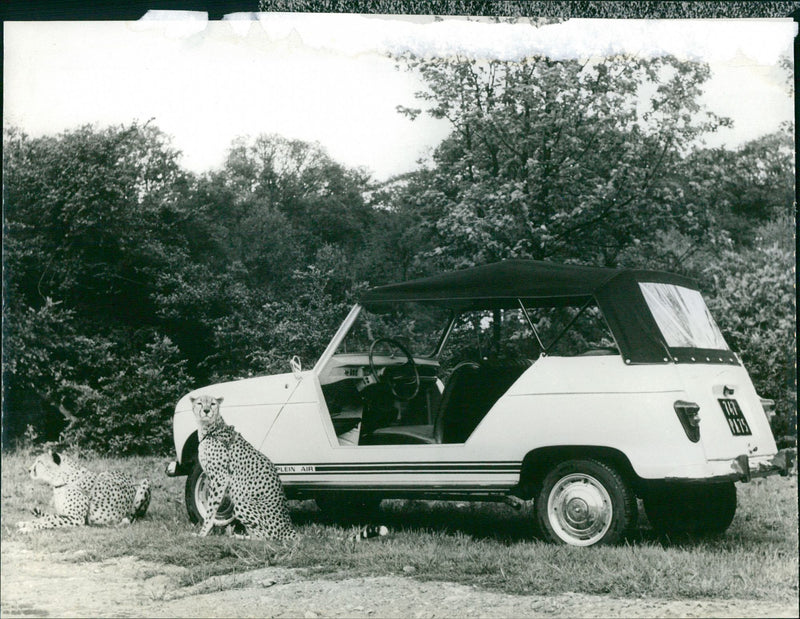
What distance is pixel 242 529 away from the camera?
5.02 meters

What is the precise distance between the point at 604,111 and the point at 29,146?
11.2 feet

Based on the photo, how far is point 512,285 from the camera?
4.89 m

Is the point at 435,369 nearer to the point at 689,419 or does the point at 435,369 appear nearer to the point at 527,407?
the point at 527,407

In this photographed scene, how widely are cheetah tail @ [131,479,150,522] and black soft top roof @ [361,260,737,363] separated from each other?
1693mm

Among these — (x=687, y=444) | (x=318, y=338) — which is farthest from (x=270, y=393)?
(x=687, y=444)

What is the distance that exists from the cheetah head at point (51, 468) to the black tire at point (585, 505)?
2.67 metres

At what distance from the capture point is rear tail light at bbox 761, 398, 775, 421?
4.62 meters

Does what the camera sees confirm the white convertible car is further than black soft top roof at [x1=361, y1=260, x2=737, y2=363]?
No

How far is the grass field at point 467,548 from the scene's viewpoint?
13.9 feet

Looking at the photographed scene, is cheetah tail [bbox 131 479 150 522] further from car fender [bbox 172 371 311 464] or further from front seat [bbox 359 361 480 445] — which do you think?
front seat [bbox 359 361 480 445]

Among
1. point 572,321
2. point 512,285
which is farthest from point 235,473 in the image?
point 572,321

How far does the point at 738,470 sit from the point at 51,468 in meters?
3.74

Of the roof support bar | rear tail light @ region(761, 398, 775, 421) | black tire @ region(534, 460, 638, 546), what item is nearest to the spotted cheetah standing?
black tire @ region(534, 460, 638, 546)

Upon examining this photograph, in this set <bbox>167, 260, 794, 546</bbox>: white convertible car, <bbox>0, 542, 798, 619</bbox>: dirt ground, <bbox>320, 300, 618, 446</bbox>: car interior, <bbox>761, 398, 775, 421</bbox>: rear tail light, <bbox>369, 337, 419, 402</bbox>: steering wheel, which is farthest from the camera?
<bbox>369, 337, 419, 402</bbox>: steering wheel
